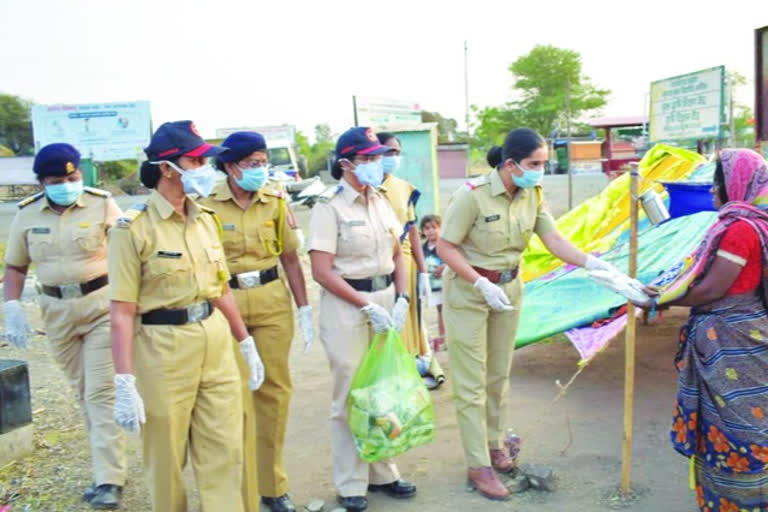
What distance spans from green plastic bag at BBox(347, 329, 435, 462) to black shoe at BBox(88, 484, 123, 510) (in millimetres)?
1340

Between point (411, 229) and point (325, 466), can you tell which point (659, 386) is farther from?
point (325, 466)

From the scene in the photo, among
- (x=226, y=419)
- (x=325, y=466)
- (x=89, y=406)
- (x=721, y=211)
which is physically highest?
(x=721, y=211)

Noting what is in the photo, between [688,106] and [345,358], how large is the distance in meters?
8.09

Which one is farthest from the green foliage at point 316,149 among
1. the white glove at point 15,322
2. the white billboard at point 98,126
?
the white glove at point 15,322

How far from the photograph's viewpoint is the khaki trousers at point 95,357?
375cm

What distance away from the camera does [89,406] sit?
3.79 m

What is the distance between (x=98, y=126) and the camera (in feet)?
70.8

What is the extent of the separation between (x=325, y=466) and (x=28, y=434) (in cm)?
183

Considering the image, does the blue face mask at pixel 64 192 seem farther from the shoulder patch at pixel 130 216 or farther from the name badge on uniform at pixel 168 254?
the name badge on uniform at pixel 168 254

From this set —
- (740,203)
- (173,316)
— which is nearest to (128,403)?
(173,316)

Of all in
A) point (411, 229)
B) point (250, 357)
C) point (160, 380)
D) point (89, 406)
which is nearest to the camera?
point (160, 380)

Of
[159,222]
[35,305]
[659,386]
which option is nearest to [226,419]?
[159,222]

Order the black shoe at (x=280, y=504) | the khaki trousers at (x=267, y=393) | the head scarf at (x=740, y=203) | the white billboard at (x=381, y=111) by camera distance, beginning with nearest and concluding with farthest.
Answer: the head scarf at (x=740, y=203)
the khaki trousers at (x=267, y=393)
the black shoe at (x=280, y=504)
the white billboard at (x=381, y=111)

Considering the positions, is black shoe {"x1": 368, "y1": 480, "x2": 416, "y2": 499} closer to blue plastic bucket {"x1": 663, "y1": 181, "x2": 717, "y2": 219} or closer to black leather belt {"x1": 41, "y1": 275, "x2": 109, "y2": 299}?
black leather belt {"x1": 41, "y1": 275, "x2": 109, "y2": 299}
